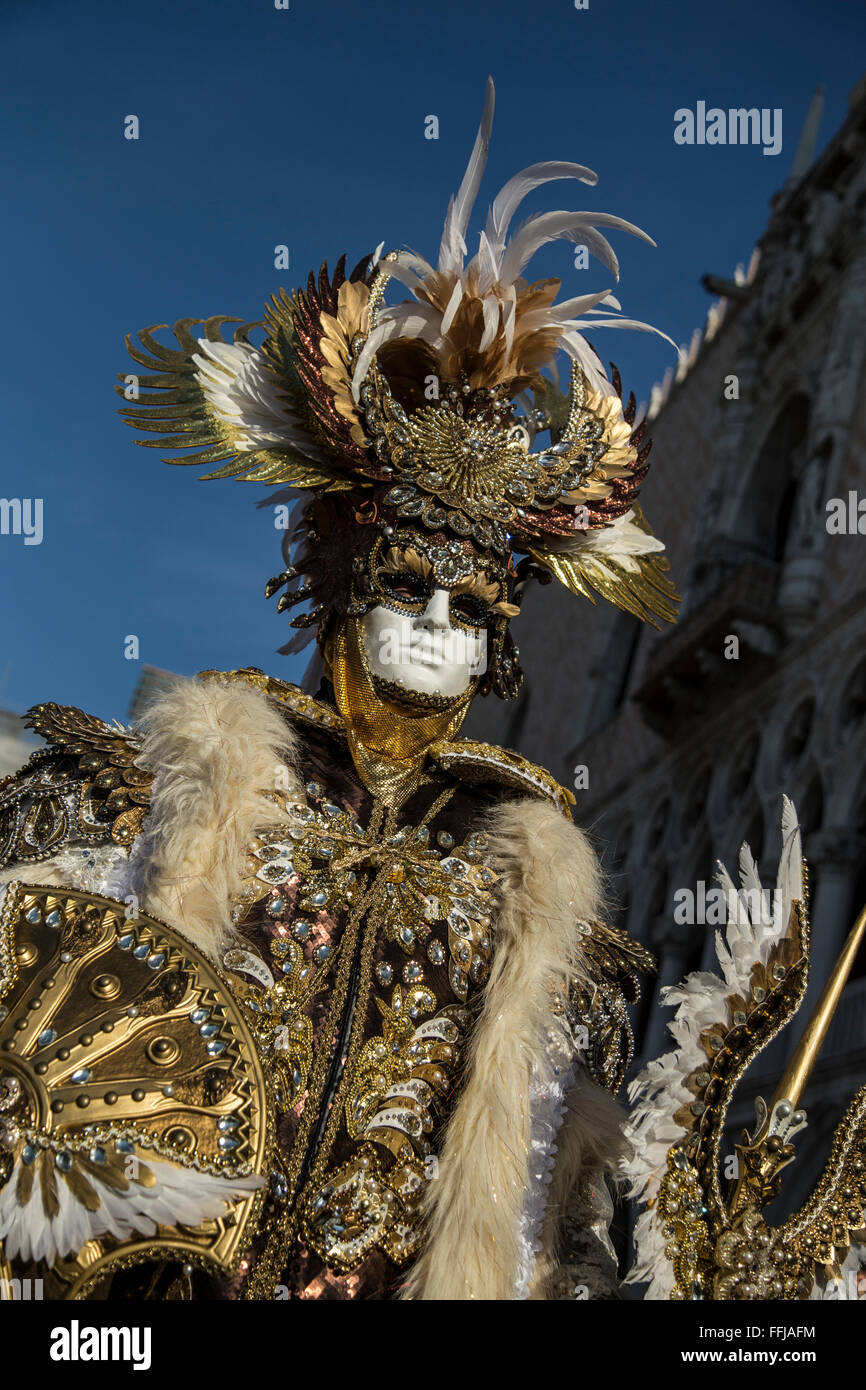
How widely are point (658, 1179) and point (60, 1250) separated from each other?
977mm

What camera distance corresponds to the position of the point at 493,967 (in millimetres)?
2342

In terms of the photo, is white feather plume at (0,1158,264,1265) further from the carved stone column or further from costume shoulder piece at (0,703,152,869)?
the carved stone column

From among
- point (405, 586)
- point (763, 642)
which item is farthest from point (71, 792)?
point (763, 642)

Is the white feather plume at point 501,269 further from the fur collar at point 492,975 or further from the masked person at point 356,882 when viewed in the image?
the fur collar at point 492,975

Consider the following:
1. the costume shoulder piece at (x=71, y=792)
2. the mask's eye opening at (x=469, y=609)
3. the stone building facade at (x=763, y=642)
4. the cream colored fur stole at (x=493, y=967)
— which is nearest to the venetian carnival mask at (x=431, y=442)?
the mask's eye opening at (x=469, y=609)

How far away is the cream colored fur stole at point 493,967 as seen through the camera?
2.12 metres

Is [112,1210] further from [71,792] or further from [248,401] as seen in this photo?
[248,401]

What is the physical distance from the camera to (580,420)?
2.87 meters

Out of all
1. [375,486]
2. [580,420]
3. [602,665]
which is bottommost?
[375,486]

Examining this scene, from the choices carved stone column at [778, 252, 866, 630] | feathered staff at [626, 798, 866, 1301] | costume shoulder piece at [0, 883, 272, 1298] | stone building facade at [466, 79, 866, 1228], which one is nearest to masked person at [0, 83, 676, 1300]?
costume shoulder piece at [0, 883, 272, 1298]

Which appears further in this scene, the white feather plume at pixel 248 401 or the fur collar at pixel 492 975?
the white feather plume at pixel 248 401
